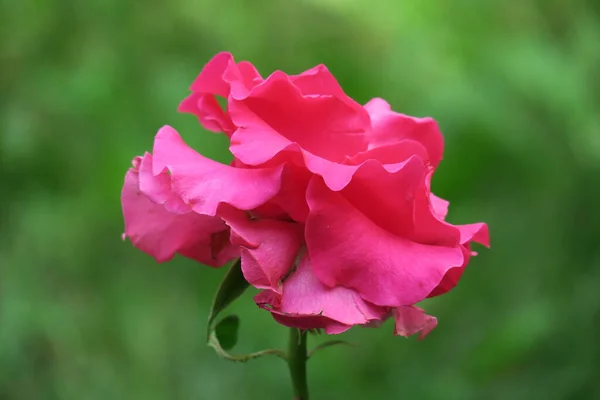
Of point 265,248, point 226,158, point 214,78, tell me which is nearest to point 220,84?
point 214,78

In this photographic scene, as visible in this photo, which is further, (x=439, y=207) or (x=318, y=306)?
(x=439, y=207)

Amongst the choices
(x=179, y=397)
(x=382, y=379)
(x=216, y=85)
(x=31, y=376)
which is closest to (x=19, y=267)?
(x=31, y=376)

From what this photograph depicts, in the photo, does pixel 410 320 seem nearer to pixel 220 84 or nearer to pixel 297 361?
pixel 297 361

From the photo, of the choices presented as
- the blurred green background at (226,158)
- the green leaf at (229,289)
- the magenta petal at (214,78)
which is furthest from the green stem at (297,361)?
the blurred green background at (226,158)

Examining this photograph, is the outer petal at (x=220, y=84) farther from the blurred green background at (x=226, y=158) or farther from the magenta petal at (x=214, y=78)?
the blurred green background at (x=226, y=158)

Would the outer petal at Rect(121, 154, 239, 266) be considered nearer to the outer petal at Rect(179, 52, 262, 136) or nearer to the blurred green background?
the outer petal at Rect(179, 52, 262, 136)

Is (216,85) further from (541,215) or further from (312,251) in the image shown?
(541,215)

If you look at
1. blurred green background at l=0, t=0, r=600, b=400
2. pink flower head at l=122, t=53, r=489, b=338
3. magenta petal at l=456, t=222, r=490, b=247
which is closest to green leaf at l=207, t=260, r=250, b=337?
pink flower head at l=122, t=53, r=489, b=338
